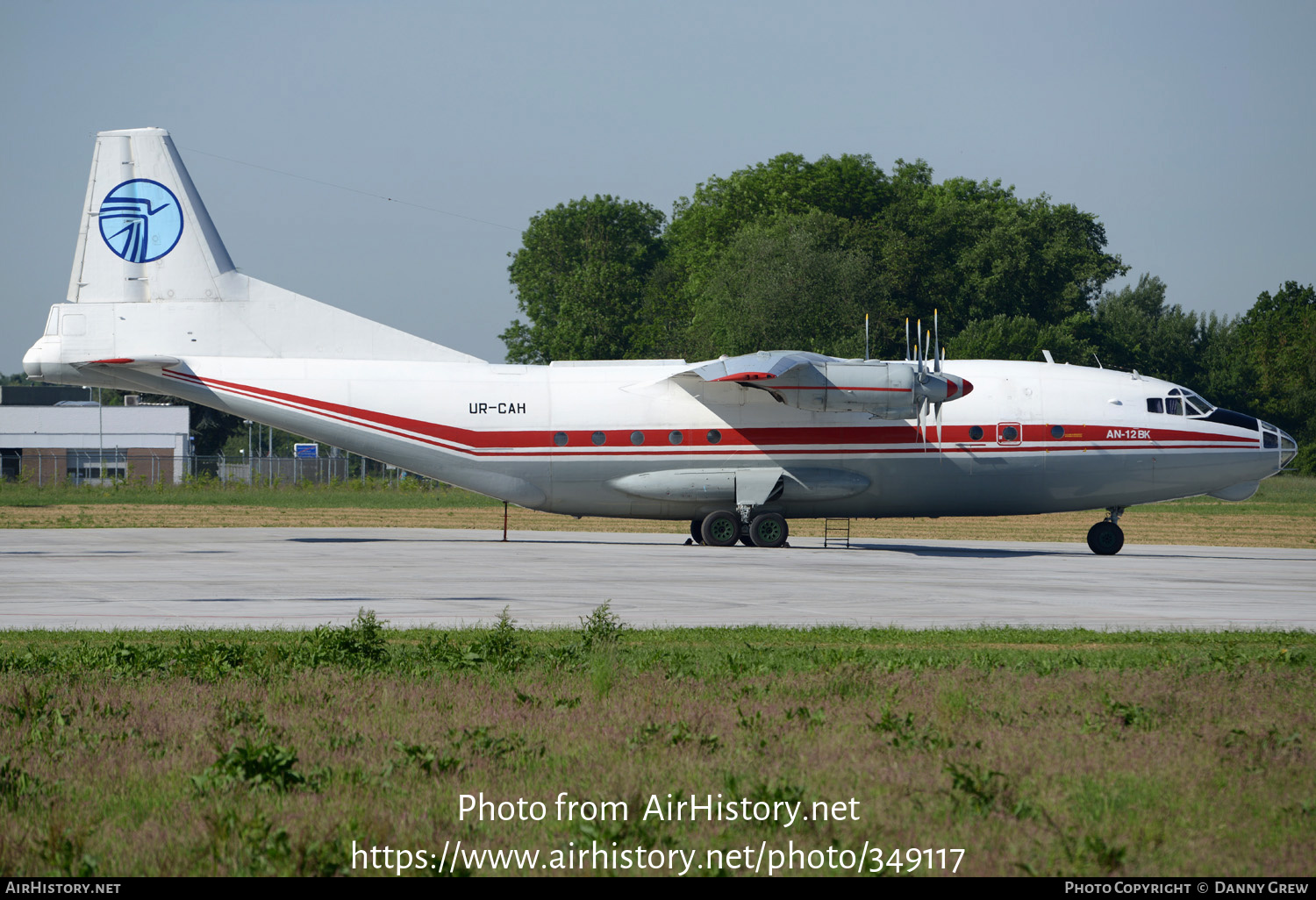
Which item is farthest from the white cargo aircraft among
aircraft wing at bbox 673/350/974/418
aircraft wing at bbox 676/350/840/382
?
aircraft wing at bbox 673/350/974/418

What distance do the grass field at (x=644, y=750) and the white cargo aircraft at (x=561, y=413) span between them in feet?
54.8

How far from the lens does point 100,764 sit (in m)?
7.96

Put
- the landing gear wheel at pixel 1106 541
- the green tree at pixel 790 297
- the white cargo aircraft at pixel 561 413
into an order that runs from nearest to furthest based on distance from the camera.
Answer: the white cargo aircraft at pixel 561 413
the landing gear wheel at pixel 1106 541
the green tree at pixel 790 297

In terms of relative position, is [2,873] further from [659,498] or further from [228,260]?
[228,260]

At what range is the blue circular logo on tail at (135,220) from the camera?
30.1 metres

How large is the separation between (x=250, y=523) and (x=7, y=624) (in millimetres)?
28594

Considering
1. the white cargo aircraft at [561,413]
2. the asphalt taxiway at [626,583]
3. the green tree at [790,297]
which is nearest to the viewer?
the asphalt taxiway at [626,583]

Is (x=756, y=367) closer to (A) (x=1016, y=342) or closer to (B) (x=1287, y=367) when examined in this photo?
(A) (x=1016, y=342)

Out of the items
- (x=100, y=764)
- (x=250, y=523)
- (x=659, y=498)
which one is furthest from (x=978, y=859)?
(x=250, y=523)

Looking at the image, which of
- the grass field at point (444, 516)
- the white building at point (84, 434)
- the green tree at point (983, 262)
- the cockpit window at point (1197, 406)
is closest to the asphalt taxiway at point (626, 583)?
the cockpit window at point (1197, 406)

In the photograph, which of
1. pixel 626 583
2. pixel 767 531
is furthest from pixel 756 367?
pixel 626 583

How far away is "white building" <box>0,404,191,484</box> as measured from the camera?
320 feet

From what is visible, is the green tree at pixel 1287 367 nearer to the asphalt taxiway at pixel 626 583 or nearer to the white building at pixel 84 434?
the asphalt taxiway at pixel 626 583

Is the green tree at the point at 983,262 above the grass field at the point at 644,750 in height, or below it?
above
